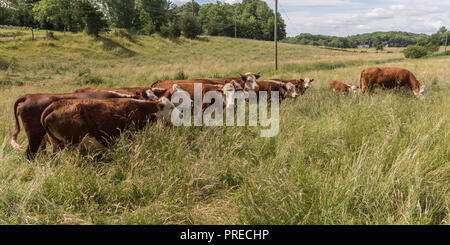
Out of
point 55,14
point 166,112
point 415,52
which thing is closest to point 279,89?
point 166,112

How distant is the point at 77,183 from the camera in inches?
119

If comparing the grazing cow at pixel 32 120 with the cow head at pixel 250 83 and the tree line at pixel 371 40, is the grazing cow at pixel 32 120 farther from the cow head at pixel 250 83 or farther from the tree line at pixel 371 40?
the tree line at pixel 371 40

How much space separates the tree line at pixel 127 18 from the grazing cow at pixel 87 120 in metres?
39.2

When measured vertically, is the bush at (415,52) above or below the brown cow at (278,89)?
above

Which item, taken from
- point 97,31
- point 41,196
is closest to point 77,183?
point 41,196

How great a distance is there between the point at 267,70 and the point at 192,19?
40.1 metres

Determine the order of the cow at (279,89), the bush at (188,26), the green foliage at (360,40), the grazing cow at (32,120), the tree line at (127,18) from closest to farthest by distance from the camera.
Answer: the grazing cow at (32,120)
the cow at (279,89)
the tree line at (127,18)
the bush at (188,26)
the green foliage at (360,40)

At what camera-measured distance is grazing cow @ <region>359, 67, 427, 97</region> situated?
30.9 ft

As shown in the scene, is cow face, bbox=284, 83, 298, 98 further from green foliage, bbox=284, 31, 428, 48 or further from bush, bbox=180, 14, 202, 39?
green foliage, bbox=284, 31, 428, 48

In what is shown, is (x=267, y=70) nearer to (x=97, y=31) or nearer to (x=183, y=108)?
(x=183, y=108)

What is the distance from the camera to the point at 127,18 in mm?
60281

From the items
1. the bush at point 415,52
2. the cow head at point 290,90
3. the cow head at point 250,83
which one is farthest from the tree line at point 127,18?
the bush at point 415,52

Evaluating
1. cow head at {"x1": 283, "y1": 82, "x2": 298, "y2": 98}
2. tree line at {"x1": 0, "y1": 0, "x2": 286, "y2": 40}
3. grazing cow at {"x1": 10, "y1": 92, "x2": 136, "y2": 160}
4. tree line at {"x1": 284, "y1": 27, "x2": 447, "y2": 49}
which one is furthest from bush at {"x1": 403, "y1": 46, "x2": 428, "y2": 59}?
grazing cow at {"x1": 10, "y1": 92, "x2": 136, "y2": 160}

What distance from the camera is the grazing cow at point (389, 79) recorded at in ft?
30.9
